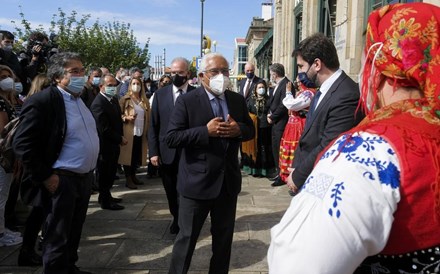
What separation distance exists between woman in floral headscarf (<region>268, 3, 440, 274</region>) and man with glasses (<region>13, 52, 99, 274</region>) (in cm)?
255

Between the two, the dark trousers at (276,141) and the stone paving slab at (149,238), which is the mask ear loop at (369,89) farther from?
the dark trousers at (276,141)

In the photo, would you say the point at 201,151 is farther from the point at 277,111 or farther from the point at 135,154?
the point at 277,111

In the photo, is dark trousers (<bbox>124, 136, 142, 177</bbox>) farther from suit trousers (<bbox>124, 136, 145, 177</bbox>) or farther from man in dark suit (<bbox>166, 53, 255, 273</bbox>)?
man in dark suit (<bbox>166, 53, 255, 273</bbox>)

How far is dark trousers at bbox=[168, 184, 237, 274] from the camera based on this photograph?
305cm

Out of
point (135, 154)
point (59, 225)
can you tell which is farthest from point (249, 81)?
point (59, 225)

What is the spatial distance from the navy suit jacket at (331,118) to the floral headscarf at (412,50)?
1.70 meters

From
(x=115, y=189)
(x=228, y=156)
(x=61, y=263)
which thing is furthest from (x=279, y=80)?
(x=61, y=263)

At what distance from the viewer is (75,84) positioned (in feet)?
11.0

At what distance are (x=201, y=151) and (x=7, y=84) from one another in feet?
8.05

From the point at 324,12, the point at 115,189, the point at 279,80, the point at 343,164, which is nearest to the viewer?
the point at 343,164

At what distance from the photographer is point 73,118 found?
3.26 meters

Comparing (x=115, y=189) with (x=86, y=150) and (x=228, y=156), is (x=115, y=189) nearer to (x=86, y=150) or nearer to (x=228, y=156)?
(x=86, y=150)

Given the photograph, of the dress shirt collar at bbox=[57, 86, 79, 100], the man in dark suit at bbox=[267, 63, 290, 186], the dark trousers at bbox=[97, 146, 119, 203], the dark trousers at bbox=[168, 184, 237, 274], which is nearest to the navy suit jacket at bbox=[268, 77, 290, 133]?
the man in dark suit at bbox=[267, 63, 290, 186]

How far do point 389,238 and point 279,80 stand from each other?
6.81 m
